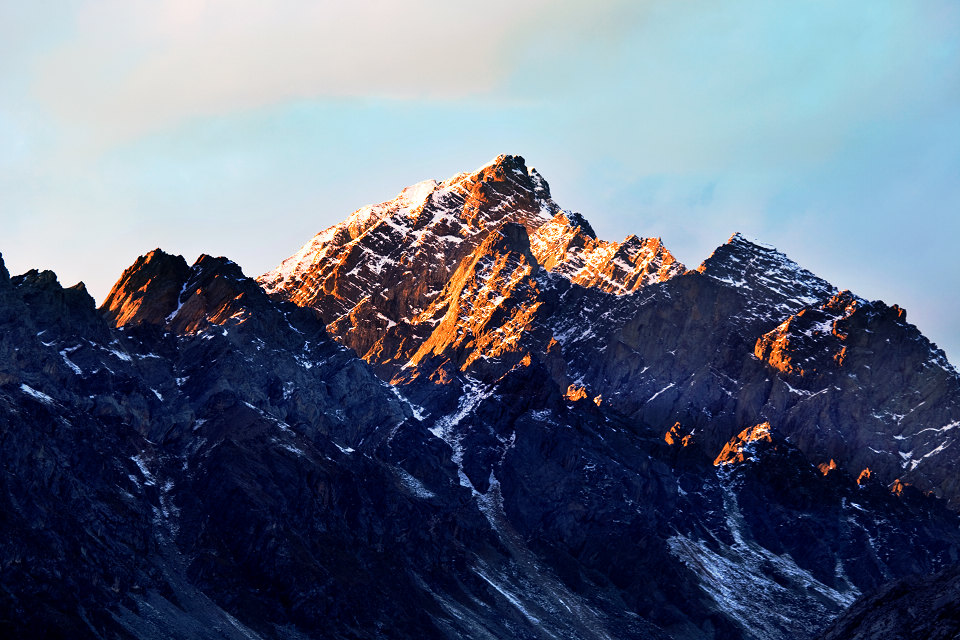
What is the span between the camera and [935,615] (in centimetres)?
13738

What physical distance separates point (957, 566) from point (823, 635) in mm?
14479

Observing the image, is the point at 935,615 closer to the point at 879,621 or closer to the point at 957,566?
the point at 879,621

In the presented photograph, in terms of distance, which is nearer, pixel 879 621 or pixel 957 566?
pixel 879 621

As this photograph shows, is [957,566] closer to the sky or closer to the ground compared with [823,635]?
closer to the sky

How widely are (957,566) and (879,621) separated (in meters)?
14.7

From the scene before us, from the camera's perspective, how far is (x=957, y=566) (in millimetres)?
154625

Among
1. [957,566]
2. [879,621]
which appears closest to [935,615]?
[879,621]

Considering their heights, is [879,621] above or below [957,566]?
below

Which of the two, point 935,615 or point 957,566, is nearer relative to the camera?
point 935,615

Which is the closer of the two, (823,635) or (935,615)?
(935,615)

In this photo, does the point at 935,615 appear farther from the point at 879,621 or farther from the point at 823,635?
the point at 823,635

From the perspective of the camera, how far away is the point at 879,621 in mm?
144375

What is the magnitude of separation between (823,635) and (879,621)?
443 inches
